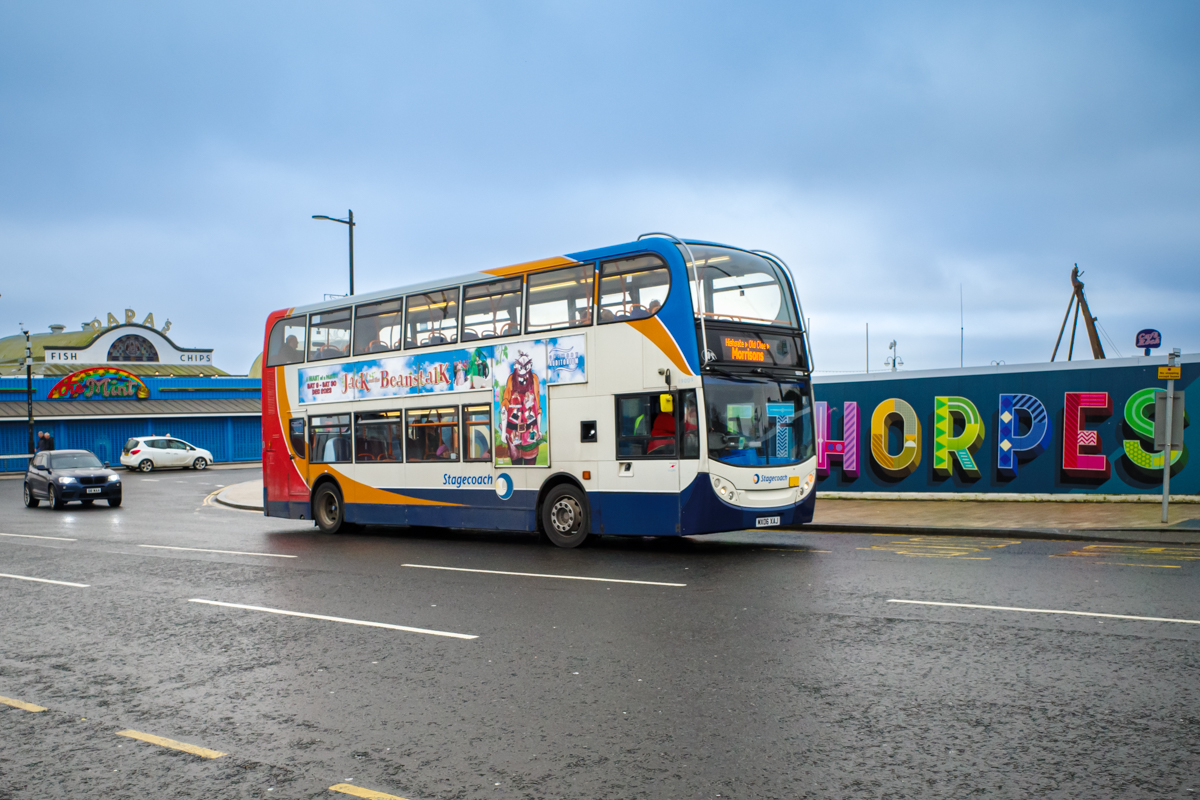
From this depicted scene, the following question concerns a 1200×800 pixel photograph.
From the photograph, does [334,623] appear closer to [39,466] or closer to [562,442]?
[562,442]

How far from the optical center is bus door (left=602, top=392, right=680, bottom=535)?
12.4 meters

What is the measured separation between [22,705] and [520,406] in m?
A: 8.75

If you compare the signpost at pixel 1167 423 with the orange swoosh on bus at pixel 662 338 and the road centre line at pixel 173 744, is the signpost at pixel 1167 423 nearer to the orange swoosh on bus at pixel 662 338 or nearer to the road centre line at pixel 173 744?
the orange swoosh on bus at pixel 662 338

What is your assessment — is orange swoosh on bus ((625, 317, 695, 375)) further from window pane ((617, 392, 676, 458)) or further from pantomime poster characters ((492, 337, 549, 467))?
pantomime poster characters ((492, 337, 549, 467))

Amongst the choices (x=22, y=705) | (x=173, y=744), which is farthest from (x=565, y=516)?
(x=173, y=744)

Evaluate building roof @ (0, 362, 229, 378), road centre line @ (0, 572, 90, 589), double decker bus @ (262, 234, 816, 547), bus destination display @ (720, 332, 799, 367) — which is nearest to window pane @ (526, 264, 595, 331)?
double decker bus @ (262, 234, 816, 547)

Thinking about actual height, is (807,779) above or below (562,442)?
below

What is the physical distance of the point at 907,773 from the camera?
4441mm

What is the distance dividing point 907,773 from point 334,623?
550cm

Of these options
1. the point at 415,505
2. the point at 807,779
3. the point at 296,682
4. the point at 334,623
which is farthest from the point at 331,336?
the point at 807,779

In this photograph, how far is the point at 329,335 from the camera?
17.0 m

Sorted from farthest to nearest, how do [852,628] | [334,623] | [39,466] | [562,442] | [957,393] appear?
1. [39,466]
2. [957,393]
3. [562,442]
4. [334,623]
5. [852,628]

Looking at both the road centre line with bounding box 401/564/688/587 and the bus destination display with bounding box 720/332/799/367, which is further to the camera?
the bus destination display with bounding box 720/332/799/367

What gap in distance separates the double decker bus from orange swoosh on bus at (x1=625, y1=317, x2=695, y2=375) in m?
0.02
